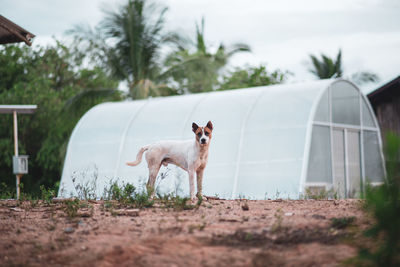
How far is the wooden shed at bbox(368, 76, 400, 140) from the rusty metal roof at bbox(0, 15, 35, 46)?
12662 mm

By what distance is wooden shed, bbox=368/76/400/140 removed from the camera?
19703 millimetres

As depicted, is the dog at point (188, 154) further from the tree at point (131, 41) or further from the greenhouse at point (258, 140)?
the tree at point (131, 41)

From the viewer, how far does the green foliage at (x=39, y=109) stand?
22.7 metres

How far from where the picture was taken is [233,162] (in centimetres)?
1369

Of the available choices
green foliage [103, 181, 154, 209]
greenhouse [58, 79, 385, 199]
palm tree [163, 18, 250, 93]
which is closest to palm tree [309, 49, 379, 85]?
palm tree [163, 18, 250, 93]

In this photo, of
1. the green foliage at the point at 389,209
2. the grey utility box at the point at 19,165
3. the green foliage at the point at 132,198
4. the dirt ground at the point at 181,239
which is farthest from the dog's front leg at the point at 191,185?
the grey utility box at the point at 19,165

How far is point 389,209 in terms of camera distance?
10.8 feet

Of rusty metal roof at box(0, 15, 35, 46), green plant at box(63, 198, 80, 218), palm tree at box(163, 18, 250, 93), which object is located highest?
palm tree at box(163, 18, 250, 93)

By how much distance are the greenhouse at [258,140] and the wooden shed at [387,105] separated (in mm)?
3963

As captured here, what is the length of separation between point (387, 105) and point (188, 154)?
14527 millimetres

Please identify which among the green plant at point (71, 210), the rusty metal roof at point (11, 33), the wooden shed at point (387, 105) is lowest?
the green plant at point (71, 210)

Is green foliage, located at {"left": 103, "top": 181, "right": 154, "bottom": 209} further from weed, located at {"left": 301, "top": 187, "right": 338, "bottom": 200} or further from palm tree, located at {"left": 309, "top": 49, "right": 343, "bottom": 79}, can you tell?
palm tree, located at {"left": 309, "top": 49, "right": 343, "bottom": 79}

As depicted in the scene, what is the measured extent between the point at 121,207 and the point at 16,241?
77.6 inches

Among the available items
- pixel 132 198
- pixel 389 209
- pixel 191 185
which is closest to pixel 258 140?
pixel 191 185
